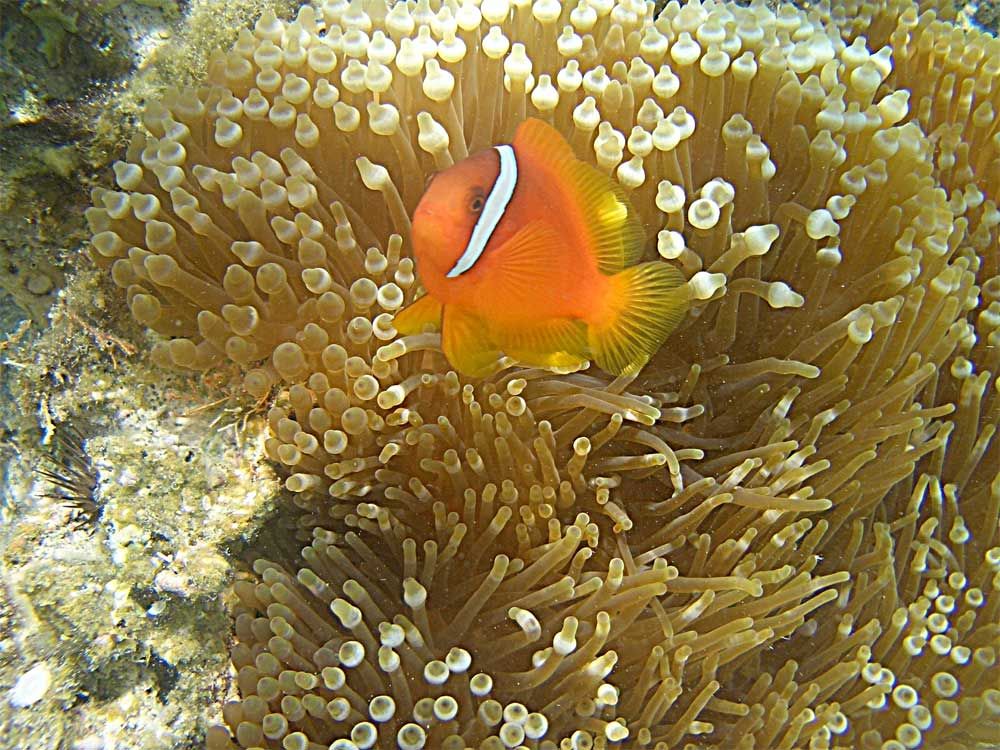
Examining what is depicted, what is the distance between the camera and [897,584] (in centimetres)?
149

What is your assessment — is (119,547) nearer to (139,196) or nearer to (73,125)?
(139,196)

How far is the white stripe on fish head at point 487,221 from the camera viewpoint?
1.06m

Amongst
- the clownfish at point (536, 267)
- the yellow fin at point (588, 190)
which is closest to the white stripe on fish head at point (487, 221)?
the clownfish at point (536, 267)

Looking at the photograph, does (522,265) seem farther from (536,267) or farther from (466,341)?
(466,341)

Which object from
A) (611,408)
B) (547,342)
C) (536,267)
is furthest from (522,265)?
(611,408)

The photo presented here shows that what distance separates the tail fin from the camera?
1.17 m

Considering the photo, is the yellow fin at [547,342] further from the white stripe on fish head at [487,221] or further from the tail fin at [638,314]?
the white stripe on fish head at [487,221]

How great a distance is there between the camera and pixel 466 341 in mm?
1172

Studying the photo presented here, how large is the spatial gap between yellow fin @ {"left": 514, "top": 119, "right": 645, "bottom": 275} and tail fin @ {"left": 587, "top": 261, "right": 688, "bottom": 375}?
4cm

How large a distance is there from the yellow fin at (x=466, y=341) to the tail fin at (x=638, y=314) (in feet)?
0.53

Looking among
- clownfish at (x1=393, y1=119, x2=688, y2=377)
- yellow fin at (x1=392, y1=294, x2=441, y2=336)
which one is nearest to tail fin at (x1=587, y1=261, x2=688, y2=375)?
clownfish at (x1=393, y1=119, x2=688, y2=377)

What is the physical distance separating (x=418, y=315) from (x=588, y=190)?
1.07 ft

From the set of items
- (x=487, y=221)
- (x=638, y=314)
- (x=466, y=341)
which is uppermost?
(x=487, y=221)

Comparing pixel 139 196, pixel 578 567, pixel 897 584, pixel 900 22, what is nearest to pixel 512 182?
pixel 578 567
